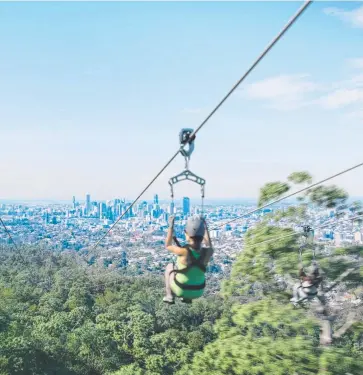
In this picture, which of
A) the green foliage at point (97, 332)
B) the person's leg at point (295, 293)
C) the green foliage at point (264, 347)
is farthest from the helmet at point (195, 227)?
the green foliage at point (97, 332)

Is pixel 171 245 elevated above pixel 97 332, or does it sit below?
above

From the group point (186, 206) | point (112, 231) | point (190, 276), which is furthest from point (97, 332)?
point (112, 231)

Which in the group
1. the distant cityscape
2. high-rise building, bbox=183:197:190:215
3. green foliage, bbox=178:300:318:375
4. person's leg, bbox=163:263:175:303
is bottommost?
green foliage, bbox=178:300:318:375

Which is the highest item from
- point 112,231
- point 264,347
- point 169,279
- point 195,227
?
point 112,231

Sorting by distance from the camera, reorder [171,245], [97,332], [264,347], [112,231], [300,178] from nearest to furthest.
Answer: [171,245] < [264,347] < [300,178] < [97,332] < [112,231]

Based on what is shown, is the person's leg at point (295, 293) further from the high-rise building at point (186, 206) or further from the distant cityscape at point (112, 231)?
the distant cityscape at point (112, 231)

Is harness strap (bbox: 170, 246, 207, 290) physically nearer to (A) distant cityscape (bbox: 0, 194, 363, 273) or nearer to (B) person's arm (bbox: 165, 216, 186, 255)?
(B) person's arm (bbox: 165, 216, 186, 255)

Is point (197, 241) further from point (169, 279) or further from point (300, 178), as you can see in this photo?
point (300, 178)

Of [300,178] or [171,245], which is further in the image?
[300,178]

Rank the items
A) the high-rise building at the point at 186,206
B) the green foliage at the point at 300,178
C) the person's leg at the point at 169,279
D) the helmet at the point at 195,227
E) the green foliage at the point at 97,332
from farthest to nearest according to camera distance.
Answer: the green foliage at the point at 97,332 < the green foliage at the point at 300,178 < the high-rise building at the point at 186,206 < the person's leg at the point at 169,279 < the helmet at the point at 195,227

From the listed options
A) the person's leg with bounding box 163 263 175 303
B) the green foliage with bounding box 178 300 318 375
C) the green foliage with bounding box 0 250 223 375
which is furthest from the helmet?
the green foliage with bounding box 0 250 223 375
